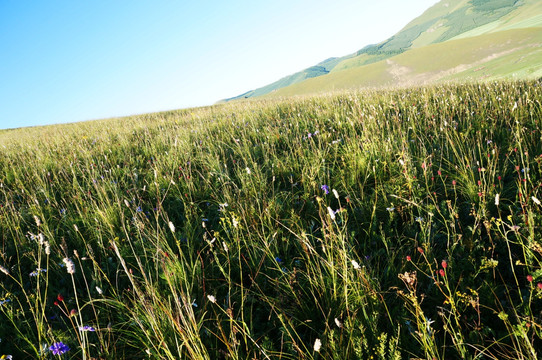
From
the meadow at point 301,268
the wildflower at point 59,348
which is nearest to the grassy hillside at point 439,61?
the meadow at point 301,268

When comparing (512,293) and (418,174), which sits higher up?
(418,174)

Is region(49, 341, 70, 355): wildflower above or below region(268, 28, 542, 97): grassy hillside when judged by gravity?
below

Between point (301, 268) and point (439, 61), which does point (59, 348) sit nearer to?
point (301, 268)

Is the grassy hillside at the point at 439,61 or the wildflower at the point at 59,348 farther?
the grassy hillside at the point at 439,61

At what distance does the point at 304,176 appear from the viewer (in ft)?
9.18

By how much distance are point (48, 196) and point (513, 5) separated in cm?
21827

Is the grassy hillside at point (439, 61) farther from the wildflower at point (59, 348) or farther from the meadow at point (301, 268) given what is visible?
the wildflower at point (59, 348)

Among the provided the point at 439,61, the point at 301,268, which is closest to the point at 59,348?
the point at 301,268

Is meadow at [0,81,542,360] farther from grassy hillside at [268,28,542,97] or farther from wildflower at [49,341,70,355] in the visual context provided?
grassy hillside at [268,28,542,97]

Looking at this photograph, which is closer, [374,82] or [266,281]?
[266,281]

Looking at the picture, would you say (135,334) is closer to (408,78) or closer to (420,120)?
(420,120)

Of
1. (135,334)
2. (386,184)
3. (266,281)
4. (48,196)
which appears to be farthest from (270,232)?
(48,196)

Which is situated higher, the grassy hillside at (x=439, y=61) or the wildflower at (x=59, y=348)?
the grassy hillside at (x=439, y=61)

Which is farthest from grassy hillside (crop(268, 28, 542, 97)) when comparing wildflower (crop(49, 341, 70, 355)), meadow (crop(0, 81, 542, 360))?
wildflower (crop(49, 341, 70, 355))
